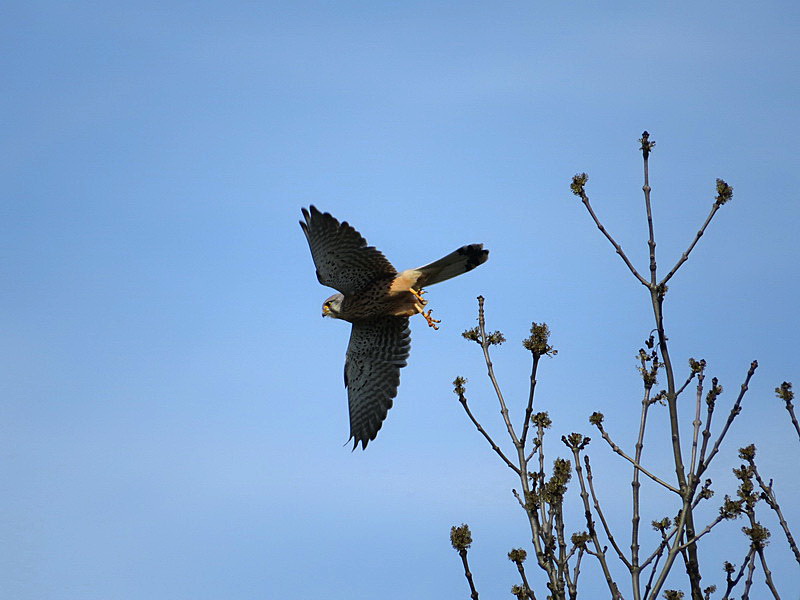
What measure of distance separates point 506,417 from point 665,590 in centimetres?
101

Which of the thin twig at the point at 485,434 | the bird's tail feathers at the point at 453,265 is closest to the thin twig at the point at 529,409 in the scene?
the thin twig at the point at 485,434

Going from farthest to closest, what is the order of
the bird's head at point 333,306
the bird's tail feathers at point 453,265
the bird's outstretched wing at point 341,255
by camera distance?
1. the bird's head at point 333,306
2. the bird's outstretched wing at point 341,255
3. the bird's tail feathers at point 453,265

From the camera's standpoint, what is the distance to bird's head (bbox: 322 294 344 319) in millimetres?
7781

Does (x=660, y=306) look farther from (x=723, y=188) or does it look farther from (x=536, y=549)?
(x=536, y=549)

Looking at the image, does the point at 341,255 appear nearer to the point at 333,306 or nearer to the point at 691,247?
the point at 333,306

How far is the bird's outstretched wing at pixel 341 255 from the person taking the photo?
23.5 feet

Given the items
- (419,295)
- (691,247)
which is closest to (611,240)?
(691,247)

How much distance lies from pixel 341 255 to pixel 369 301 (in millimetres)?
533

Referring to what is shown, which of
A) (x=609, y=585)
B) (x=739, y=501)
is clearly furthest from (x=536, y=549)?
(x=739, y=501)

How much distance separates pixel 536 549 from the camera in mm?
3783

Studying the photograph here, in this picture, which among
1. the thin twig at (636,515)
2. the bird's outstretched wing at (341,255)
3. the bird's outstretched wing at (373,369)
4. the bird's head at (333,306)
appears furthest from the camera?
the bird's outstretched wing at (373,369)

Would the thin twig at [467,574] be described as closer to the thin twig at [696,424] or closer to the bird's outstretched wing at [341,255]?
the thin twig at [696,424]

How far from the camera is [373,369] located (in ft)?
27.0

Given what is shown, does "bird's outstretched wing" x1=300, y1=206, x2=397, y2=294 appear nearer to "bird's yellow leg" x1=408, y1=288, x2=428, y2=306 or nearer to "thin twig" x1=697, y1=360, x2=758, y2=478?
"bird's yellow leg" x1=408, y1=288, x2=428, y2=306
